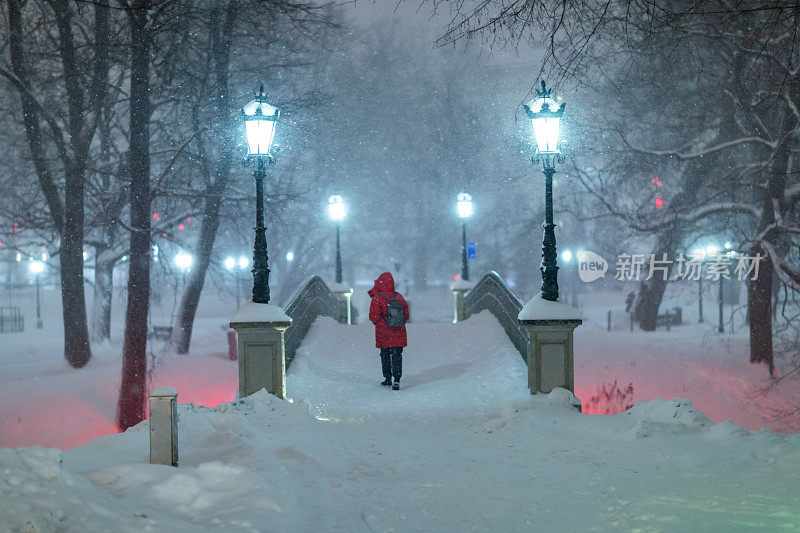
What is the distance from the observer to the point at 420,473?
607cm

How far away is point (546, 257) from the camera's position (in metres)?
9.77

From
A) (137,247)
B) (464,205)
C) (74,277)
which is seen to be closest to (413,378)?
(137,247)

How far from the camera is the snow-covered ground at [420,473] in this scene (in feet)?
13.5

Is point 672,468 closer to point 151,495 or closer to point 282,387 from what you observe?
point 151,495

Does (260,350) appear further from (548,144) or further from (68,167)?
(68,167)

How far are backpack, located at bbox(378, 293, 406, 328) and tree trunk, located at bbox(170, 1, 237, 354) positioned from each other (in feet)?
22.3

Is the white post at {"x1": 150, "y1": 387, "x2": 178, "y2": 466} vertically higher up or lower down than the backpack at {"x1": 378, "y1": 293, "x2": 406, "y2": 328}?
lower down

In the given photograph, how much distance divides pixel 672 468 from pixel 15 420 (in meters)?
13.1

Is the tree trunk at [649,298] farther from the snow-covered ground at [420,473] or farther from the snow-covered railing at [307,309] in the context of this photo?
the snow-covered ground at [420,473]

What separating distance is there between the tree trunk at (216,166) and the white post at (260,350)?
7.48 metres

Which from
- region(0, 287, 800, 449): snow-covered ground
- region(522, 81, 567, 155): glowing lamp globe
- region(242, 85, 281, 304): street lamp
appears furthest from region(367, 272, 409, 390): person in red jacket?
region(522, 81, 567, 155): glowing lamp globe

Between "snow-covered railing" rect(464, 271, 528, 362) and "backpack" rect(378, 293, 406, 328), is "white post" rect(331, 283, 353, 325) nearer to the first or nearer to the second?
"snow-covered railing" rect(464, 271, 528, 362)

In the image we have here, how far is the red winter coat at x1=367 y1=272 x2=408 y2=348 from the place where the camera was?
35.9 feet

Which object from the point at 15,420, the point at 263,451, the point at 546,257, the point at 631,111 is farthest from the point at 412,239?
the point at 263,451
